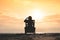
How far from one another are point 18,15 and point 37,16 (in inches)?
9.5

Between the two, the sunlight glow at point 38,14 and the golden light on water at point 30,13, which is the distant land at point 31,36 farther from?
the sunlight glow at point 38,14

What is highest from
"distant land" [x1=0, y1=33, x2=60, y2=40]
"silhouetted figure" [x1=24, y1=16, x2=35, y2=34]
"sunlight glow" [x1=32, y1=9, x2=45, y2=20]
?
"sunlight glow" [x1=32, y1=9, x2=45, y2=20]

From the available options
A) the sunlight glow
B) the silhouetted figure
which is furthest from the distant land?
the sunlight glow

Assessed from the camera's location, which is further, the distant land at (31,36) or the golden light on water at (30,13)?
the golden light on water at (30,13)

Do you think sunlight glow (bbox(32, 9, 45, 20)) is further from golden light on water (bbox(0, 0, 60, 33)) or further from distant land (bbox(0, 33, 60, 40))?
distant land (bbox(0, 33, 60, 40))

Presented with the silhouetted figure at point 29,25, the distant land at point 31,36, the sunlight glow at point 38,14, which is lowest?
the distant land at point 31,36

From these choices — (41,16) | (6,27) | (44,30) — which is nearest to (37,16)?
(41,16)

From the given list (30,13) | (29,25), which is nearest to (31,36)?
(29,25)

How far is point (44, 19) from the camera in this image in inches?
87.0

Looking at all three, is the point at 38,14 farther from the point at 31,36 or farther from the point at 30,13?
the point at 31,36

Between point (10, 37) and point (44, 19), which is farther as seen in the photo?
point (44, 19)

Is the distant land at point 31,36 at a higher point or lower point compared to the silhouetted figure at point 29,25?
lower

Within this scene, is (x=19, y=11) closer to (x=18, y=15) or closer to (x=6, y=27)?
(x=18, y=15)

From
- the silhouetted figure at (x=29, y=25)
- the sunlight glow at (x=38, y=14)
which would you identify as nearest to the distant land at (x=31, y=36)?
the silhouetted figure at (x=29, y=25)
